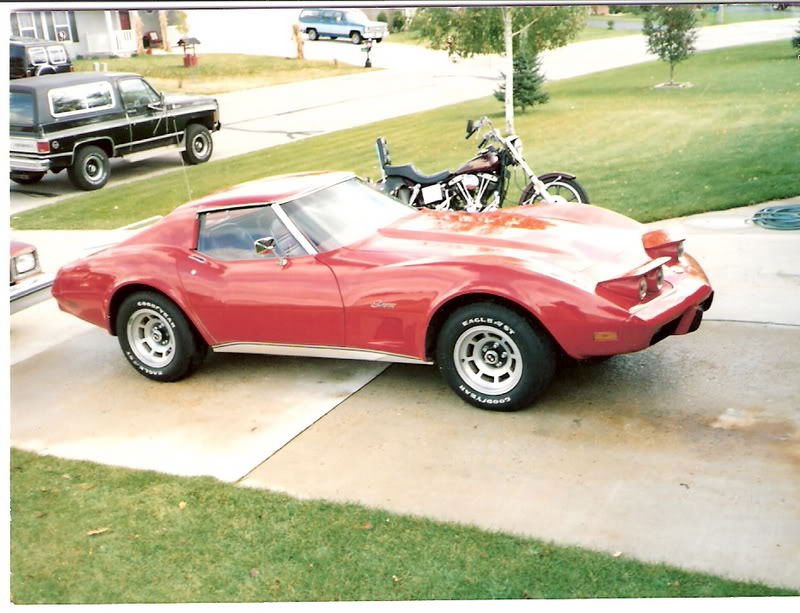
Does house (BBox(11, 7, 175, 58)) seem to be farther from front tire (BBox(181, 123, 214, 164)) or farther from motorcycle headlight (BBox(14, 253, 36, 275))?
motorcycle headlight (BBox(14, 253, 36, 275))

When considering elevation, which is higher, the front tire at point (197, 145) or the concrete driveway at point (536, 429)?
the front tire at point (197, 145)

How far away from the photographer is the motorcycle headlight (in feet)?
15.3

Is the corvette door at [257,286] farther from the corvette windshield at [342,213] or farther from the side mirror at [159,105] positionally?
the side mirror at [159,105]

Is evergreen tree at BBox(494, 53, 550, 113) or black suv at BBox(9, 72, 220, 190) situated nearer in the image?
black suv at BBox(9, 72, 220, 190)

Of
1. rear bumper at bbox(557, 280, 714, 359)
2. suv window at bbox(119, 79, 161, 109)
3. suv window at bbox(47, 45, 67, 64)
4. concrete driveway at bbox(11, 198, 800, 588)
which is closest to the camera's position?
concrete driveway at bbox(11, 198, 800, 588)

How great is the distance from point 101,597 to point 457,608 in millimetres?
1328

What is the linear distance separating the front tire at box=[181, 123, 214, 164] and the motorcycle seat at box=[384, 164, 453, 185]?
0.92 meters

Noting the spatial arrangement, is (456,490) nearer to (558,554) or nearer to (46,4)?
(558,554)

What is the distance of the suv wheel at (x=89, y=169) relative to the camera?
4688 mm

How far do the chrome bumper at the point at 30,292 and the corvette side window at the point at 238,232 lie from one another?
2.72 ft

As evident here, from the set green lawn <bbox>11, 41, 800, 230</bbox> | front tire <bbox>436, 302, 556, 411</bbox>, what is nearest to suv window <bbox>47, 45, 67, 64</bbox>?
green lawn <bbox>11, 41, 800, 230</bbox>

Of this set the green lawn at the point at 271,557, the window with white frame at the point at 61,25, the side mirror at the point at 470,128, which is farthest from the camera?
the side mirror at the point at 470,128

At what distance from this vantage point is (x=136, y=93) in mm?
4711

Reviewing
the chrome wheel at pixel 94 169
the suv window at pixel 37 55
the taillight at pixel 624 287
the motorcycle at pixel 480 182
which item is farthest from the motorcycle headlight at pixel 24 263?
the taillight at pixel 624 287
